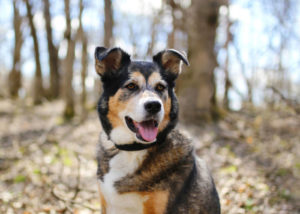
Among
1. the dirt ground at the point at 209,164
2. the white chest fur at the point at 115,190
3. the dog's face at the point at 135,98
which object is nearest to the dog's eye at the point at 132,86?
the dog's face at the point at 135,98

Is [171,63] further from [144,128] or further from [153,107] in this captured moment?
[144,128]

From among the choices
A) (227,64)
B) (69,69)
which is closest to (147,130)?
(69,69)

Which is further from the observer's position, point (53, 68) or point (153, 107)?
point (53, 68)

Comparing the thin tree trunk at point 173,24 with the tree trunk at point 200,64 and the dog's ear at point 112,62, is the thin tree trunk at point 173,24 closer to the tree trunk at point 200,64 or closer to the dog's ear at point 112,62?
the tree trunk at point 200,64

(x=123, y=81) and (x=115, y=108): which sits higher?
(x=123, y=81)

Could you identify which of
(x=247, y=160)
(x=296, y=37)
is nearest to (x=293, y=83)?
(x=296, y=37)

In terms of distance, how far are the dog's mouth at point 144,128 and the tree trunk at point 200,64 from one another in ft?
21.3

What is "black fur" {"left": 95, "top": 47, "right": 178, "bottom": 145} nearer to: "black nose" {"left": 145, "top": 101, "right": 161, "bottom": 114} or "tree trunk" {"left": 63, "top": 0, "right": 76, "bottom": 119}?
"black nose" {"left": 145, "top": 101, "right": 161, "bottom": 114}

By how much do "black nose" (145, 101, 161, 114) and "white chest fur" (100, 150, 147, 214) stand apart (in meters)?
0.56

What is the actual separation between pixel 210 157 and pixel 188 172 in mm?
3784

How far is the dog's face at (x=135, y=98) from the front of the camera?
2.92m

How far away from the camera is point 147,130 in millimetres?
2953

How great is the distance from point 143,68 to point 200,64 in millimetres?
6591

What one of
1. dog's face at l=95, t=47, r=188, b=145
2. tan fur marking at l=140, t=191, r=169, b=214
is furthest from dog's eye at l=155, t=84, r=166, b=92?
tan fur marking at l=140, t=191, r=169, b=214
